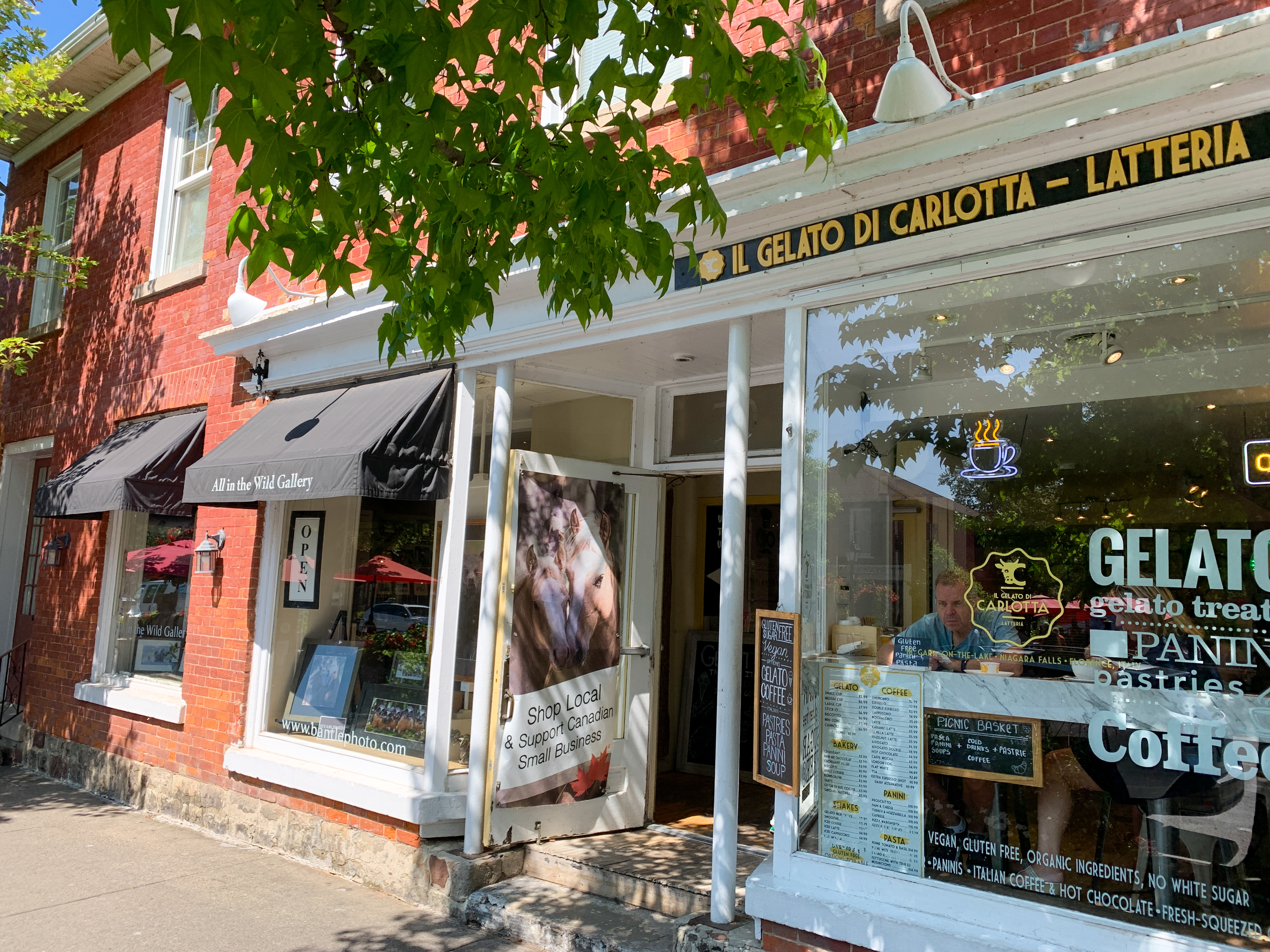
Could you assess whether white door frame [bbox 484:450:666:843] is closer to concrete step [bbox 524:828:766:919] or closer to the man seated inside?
concrete step [bbox 524:828:766:919]

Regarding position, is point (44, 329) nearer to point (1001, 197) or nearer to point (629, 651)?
point (629, 651)

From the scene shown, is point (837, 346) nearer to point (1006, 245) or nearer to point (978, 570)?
point (1006, 245)

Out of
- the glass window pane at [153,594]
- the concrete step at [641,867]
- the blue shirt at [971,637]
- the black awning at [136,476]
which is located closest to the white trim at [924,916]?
the concrete step at [641,867]

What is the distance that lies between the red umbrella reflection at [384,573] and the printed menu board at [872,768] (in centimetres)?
342

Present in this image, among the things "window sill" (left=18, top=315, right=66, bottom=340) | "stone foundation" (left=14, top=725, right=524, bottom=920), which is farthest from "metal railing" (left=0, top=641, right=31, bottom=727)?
"window sill" (left=18, top=315, right=66, bottom=340)

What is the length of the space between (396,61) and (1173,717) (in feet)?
11.9

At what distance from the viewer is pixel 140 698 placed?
827 centimetres

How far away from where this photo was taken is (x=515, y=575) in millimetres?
5766

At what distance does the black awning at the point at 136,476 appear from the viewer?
26.3 feet

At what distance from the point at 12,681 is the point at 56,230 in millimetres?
5352

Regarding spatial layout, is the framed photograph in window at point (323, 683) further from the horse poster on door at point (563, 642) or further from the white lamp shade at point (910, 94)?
the white lamp shade at point (910, 94)

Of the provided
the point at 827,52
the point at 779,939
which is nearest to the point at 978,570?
the point at 779,939

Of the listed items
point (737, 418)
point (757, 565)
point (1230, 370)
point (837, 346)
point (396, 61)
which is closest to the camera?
point (396, 61)

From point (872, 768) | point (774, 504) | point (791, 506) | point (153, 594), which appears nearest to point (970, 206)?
point (791, 506)
